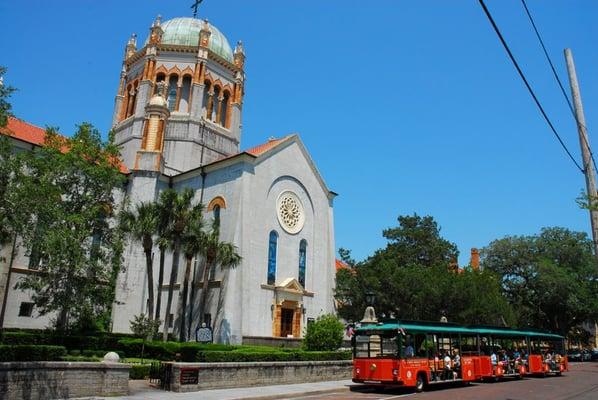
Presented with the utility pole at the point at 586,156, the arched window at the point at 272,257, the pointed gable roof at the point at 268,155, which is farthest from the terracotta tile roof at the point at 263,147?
the utility pole at the point at 586,156

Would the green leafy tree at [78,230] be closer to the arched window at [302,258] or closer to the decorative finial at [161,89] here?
the arched window at [302,258]

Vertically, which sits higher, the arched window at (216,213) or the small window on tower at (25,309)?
the arched window at (216,213)

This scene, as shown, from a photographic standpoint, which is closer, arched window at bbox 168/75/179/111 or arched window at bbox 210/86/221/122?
arched window at bbox 168/75/179/111

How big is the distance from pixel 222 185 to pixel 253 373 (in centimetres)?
1832

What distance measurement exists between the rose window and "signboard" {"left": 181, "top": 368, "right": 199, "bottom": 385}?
20.1 metres

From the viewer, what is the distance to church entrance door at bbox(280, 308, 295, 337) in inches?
1358

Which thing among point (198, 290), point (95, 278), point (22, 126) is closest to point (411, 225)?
point (198, 290)

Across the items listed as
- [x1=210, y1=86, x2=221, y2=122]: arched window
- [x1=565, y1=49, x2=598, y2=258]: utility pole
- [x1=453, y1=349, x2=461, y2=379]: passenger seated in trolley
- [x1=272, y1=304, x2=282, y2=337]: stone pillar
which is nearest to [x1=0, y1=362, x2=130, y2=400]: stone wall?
[x1=565, y1=49, x2=598, y2=258]: utility pole

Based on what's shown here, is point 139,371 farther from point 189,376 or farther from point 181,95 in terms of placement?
→ point 181,95

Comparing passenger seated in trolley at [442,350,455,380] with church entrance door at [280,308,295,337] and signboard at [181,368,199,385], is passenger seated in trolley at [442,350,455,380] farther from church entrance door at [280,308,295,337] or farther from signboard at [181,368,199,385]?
church entrance door at [280,308,295,337]

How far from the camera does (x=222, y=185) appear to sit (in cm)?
3525

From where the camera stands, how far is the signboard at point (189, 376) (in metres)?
16.5

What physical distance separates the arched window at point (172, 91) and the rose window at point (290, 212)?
14883 mm

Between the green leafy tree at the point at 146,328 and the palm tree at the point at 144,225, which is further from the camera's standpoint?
the palm tree at the point at 144,225
